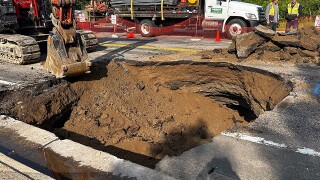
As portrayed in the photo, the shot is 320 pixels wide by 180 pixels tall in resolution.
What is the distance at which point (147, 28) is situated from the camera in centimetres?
1791

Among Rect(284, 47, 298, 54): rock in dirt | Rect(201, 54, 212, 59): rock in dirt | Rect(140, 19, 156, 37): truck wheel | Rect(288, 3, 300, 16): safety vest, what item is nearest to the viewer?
Rect(284, 47, 298, 54): rock in dirt

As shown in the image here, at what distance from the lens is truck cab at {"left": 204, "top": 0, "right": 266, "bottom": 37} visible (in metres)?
15.1

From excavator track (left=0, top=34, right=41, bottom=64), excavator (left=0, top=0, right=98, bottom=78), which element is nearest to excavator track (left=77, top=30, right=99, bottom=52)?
excavator (left=0, top=0, right=98, bottom=78)

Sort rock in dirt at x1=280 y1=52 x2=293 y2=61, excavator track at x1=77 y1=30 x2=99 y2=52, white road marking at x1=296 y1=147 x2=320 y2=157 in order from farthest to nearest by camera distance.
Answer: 1. excavator track at x1=77 y1=30 x2=99 y2=52
2. rock in dirt at x1=280 y1=52 x2=293 y2=61
3. white road marking at x1=296 y1=147 x2=320 y2=157

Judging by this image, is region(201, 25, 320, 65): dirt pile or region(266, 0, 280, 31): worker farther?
region(266, 0, 280, 31): worker

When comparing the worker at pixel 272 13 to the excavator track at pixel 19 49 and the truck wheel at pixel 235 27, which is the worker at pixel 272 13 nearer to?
the truck wheel at pixel 235 27

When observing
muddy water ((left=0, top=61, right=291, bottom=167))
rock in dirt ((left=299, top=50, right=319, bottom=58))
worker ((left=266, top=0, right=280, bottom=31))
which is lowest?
muddy water ((left=0, top=61, right=291, bottom=167))

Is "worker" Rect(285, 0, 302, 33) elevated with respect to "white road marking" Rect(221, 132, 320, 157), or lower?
elevated

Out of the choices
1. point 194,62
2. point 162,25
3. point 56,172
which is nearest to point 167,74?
point 194,62

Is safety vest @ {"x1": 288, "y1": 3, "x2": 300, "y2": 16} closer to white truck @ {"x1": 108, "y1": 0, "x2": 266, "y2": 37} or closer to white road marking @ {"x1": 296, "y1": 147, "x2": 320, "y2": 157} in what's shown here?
white truck @ {"x1": 108, "y1": 0, "x2": 266, "y2": 37}

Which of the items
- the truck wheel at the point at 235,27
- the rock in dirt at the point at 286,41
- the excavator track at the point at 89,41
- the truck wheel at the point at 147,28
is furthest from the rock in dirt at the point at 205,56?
the truck wheel at the point at 147,28

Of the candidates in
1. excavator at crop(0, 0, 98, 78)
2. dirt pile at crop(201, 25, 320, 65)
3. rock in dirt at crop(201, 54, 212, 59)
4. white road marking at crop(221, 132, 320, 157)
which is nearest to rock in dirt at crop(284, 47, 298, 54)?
dirt pile at crop(201, 25, 320, 65)

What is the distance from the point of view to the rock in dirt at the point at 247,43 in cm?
912

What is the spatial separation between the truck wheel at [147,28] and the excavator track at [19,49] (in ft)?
28.7
